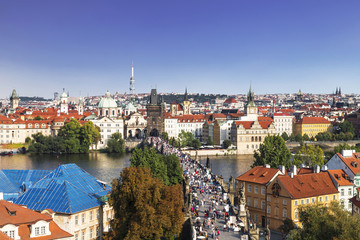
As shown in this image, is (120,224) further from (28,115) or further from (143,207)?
(28,115)

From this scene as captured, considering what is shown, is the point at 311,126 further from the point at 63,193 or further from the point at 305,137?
the point at 63,193

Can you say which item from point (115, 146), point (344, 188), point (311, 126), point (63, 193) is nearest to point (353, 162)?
point (344, 188)

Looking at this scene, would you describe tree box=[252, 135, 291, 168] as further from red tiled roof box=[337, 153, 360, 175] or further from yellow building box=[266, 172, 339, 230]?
yellow building box=[266, 172, 339, 230]

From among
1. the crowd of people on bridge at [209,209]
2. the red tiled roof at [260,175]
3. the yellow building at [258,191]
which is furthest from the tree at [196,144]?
the yellow building at [258,191]

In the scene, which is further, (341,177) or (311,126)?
(311,126)

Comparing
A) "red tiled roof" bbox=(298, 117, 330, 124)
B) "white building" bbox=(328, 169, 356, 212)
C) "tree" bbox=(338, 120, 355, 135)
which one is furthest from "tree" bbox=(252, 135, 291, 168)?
"red tiled roof" bbox=(298, 117, 330, 124)
